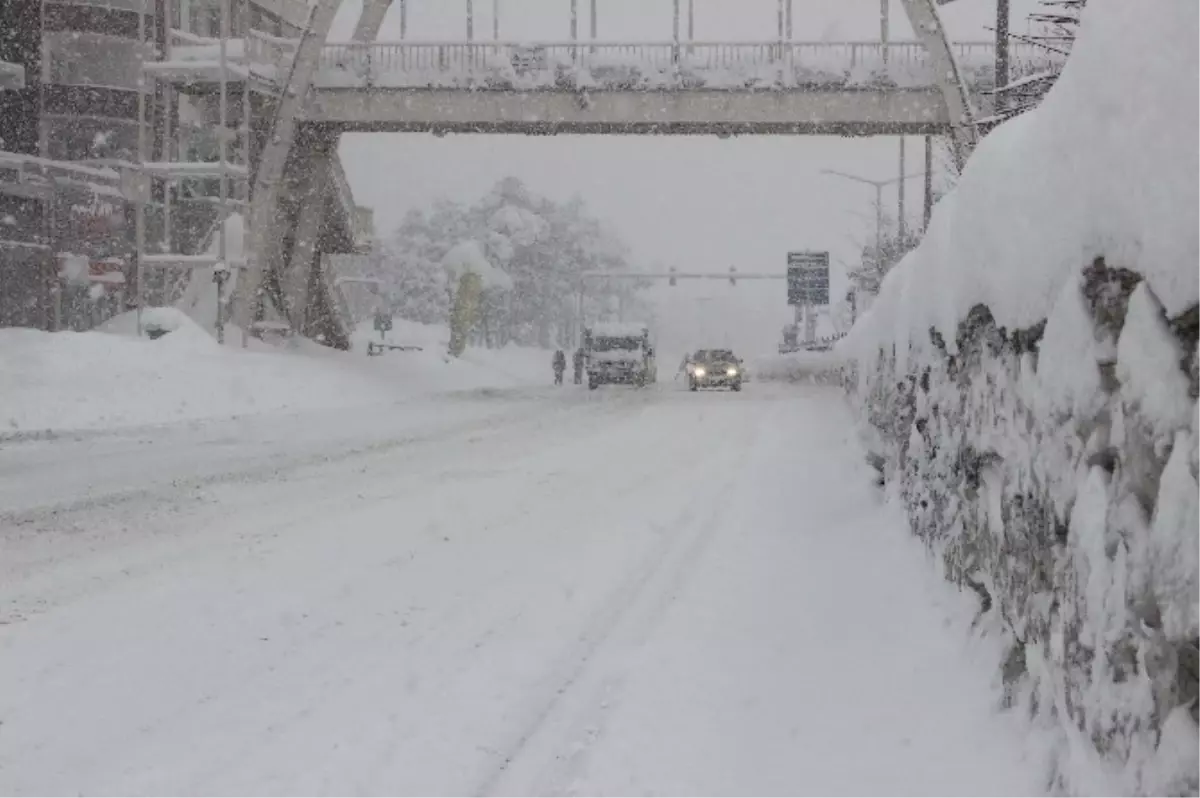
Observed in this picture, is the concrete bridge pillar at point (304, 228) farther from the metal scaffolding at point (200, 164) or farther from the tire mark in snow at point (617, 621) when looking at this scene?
the tire mark in snow at point (617, 621)

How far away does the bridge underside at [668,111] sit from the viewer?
110 feet

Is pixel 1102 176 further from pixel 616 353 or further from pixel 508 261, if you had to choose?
pixel 508 261

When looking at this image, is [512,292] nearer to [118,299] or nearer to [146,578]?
[118,299]

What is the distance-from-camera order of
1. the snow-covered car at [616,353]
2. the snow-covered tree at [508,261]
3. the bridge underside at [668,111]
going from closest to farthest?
the bridge underside at [668,111], the snow-covered car at [616,353], the snow-covered tree at [508,261]

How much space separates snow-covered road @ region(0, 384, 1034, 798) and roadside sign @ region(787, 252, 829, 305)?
53950 mm

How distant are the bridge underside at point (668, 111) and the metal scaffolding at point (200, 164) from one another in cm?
262

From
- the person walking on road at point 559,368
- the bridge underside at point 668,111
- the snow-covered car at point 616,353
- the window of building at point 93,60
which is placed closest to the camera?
the bridge underside at point 668,111

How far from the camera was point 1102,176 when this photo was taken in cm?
307

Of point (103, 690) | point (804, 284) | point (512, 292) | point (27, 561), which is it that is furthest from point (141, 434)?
point (512, 292)

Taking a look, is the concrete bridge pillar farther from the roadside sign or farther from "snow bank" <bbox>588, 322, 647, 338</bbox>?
the roadside sign

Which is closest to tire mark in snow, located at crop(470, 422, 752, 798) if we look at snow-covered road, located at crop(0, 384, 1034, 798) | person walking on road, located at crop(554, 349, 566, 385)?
snow-covered road, located at crop(0, 384, 1034, 798)

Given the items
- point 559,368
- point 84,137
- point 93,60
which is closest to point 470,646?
point 84,137

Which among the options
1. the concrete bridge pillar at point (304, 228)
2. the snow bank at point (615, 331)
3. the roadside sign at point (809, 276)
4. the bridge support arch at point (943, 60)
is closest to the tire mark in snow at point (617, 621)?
the bridge support arch at point (943, 60)

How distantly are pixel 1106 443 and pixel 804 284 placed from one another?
62.5 m
